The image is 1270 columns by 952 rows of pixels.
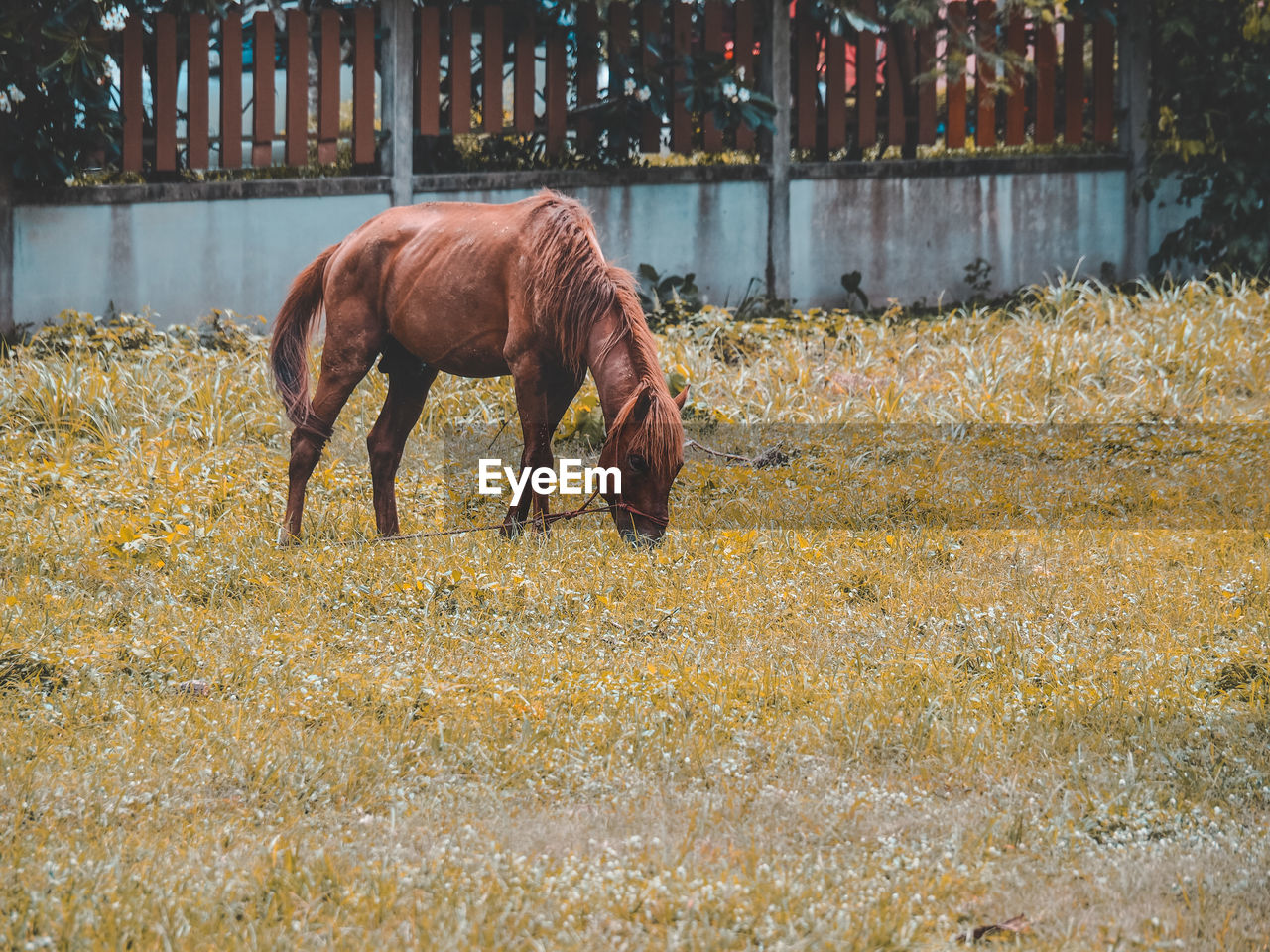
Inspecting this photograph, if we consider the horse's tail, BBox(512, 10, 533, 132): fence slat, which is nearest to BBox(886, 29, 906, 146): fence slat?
BBox(512, 10, 533, 132): fence slat

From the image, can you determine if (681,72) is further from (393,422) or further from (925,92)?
(393,422)

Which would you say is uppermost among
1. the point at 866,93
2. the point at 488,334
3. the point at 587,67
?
the point at 587,67

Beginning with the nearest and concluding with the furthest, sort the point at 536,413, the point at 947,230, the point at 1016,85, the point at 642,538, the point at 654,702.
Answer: the point at 654,702 → the point at 642,538 → the point at 536,413 → the point at 947,230 → the point at 1016,85

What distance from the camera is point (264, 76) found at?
37.1 ft

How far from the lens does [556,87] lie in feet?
38.8

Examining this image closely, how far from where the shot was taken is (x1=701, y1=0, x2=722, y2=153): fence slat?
12016 millimetres

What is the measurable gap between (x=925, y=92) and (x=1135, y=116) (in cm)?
213

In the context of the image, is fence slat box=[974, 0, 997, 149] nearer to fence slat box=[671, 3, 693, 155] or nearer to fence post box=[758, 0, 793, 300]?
fence post box=[758, 0, 793, 300]

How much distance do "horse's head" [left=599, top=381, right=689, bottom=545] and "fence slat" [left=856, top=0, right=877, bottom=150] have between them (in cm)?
722

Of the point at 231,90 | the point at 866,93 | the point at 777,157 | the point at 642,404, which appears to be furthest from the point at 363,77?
the point at 642,404

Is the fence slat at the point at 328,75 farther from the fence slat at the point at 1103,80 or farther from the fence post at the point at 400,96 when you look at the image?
the fence slat at the point at 1103,80

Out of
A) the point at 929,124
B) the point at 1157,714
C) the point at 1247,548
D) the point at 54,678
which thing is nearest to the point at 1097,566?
the point at 1247,548

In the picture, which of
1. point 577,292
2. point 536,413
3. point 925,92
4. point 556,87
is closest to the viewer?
point 577,292

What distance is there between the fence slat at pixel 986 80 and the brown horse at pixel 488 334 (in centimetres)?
690
